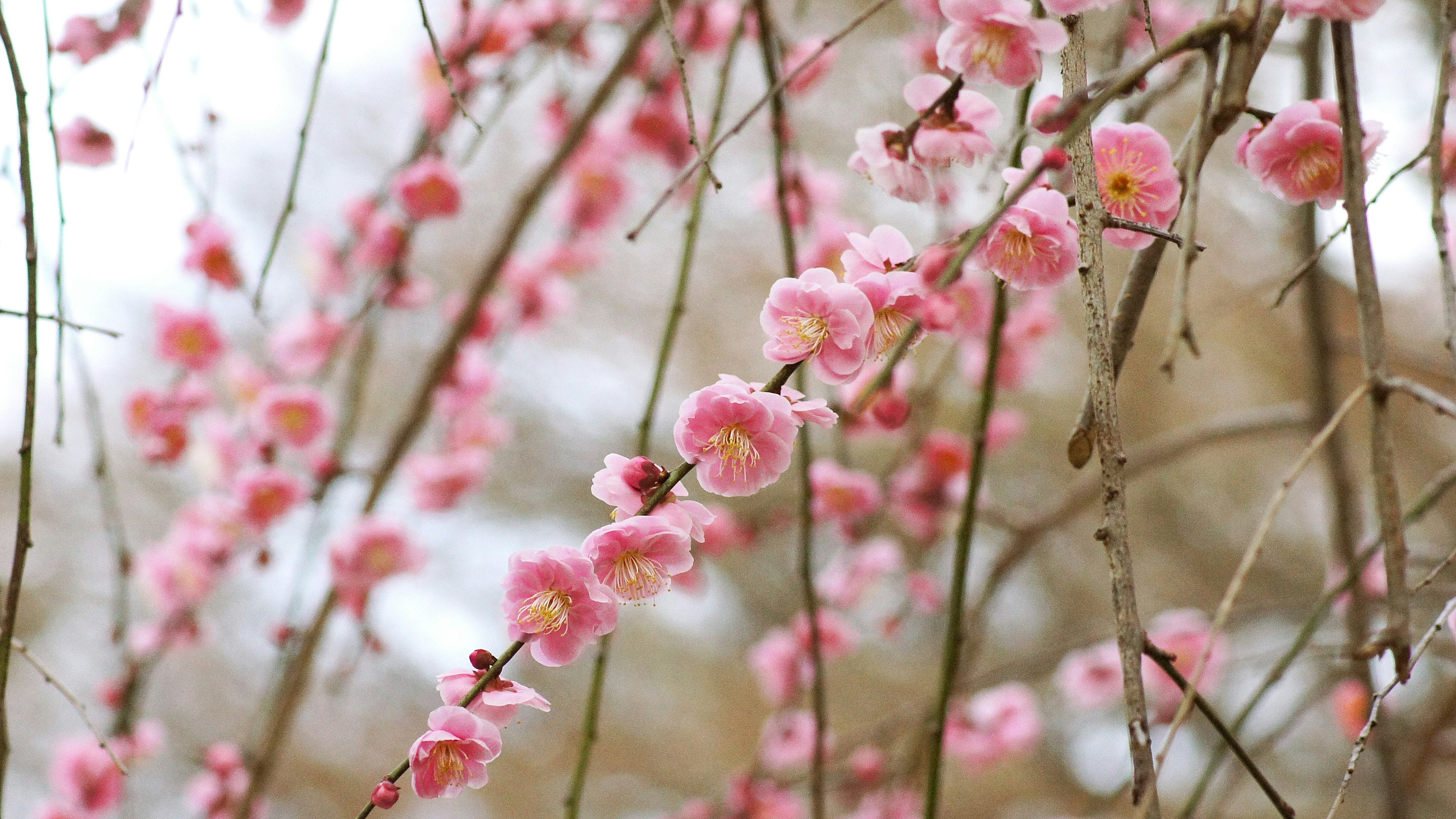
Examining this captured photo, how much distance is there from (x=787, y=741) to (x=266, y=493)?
1.06 metres

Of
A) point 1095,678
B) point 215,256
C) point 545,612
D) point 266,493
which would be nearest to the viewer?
point 545,612

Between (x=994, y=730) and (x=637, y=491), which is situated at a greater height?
(x=994, y=730)

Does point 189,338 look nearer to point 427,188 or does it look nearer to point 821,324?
point 427,188

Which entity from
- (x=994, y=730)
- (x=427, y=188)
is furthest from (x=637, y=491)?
(x=994, y=730)

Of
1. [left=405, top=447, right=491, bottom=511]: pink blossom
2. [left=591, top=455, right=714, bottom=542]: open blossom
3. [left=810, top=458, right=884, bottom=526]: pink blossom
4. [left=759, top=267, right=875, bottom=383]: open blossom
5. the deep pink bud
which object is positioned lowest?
the deep pink bud

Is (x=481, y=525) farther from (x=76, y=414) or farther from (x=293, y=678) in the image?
(x=293, y=678)

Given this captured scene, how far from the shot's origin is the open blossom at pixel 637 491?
2.08 feet

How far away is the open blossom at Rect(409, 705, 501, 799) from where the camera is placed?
2.04 feet

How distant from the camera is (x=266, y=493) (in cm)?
186

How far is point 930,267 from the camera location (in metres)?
0.69

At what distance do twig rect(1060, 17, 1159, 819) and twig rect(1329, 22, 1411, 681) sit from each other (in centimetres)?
12

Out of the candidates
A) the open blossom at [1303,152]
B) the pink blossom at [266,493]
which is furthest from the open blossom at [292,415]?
the open blossom at [1303,152]

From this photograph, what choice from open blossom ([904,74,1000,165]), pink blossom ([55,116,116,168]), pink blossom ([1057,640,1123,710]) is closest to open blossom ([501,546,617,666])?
open blossom ([904,74,1000,165])

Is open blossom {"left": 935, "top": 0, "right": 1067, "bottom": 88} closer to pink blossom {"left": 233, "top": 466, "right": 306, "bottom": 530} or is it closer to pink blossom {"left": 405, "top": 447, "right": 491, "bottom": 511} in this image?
pink blossom {"left": 233, "top": 466, "right": 306, "bottom": 530}
